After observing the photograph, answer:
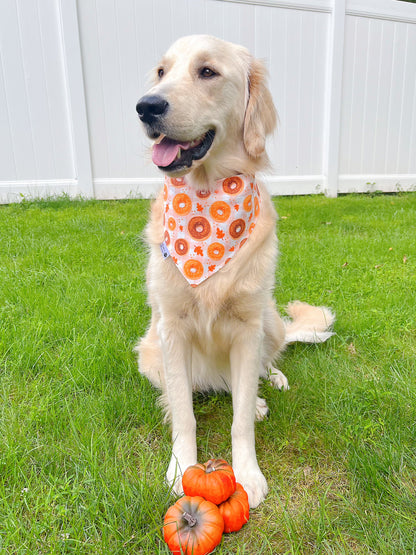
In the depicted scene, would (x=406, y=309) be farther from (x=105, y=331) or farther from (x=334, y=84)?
(x=334, y=84)

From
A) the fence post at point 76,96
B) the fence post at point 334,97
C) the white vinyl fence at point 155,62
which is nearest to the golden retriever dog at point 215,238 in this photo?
the white vinyl fence at point 155,62

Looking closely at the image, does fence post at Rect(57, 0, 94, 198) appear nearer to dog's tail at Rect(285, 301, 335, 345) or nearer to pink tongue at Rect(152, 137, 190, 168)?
dog's tail at Rect(285, 301, 335, 345)

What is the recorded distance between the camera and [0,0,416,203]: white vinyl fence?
16.7 ft

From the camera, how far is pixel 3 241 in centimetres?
396

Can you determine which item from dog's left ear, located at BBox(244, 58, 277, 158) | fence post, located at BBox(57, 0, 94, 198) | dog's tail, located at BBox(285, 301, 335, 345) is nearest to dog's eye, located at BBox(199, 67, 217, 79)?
dog's left ear, located at BBox(244, 58, 277, 158)

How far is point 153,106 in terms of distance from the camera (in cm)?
142

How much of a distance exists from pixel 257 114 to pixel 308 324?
4.04 feet

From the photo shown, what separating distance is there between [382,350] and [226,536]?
1.38 meters

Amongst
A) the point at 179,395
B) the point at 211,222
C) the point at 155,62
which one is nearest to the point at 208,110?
the point at 211,222

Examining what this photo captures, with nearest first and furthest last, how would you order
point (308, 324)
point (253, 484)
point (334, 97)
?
1. point (253, 484)
2. point (308, 324)
3. point (334, 97)

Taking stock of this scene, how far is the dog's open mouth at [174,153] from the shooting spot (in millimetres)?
1496

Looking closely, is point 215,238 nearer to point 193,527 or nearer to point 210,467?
point 210,467

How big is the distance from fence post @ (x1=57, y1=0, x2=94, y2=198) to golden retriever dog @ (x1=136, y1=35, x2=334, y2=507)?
3.91 m

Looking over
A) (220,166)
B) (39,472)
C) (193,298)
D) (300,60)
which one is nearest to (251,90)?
(220,166)
